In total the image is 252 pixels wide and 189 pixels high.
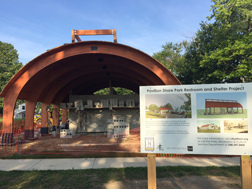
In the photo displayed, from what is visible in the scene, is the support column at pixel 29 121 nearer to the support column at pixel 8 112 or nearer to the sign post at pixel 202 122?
the support column at pixel 8 112

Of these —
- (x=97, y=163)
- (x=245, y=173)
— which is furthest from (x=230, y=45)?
(x=97, y=163)

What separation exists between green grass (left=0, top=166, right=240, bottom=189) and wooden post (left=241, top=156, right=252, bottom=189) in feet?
8.70

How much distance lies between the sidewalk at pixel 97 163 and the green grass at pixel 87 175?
613 mm

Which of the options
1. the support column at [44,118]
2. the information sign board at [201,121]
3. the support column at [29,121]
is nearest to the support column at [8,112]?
the support column at [29,121]

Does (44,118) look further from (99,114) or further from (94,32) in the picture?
(94,32)

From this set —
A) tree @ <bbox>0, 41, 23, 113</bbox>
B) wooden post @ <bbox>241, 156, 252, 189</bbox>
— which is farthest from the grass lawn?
tree @ <bbox>0, 41, 23, 113</bbox>

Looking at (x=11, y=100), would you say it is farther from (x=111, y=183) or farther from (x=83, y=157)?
(x=111, y=183)

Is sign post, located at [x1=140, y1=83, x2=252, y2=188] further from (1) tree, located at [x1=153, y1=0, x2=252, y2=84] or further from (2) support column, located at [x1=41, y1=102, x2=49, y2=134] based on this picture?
(2) support column, located at [x1=41, y1=102, x2=49, y2=134]

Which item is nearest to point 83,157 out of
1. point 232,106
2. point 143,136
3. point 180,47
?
point 143,136

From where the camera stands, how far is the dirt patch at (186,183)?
557 centimetres

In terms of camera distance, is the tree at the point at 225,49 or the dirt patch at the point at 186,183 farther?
the tree at the point at 225,49

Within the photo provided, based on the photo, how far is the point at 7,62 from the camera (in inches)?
1705

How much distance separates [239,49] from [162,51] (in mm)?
32378

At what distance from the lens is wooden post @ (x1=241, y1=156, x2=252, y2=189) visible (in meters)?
4.13
